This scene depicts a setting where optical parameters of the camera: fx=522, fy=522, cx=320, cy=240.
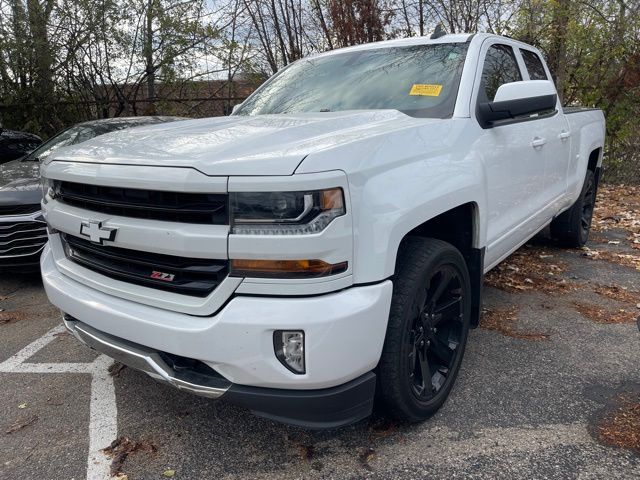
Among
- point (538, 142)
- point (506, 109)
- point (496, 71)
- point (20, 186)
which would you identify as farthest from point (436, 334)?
point (20, 186)

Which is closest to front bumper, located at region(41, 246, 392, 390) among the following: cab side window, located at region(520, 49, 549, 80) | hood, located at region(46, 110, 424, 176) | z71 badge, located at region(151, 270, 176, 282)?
z71 badge, located at region(151, 270, 176, 282)

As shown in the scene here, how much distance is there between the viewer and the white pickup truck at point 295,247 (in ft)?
5.91

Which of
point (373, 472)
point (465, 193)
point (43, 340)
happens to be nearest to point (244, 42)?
point (43, 340)

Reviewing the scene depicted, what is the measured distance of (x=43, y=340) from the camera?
360 cm

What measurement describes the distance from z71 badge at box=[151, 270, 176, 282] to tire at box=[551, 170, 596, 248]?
4.27 meters

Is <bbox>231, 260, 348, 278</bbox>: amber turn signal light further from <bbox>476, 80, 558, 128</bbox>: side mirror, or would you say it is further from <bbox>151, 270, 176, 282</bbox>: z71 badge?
<bbox>476, 80, 558, 128</bbox>: side mirror

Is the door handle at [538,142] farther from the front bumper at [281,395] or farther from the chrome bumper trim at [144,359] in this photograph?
the chrome bumper trim at [144,359]

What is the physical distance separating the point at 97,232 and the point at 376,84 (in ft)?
6.07

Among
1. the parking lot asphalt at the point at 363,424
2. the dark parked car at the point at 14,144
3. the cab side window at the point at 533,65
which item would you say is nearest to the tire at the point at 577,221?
the cab side window at the point at 533,65

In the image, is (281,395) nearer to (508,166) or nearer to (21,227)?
(508,166)

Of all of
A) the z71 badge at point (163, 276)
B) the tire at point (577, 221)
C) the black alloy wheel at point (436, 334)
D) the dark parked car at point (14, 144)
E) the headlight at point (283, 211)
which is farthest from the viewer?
the dark parked car at point (14, 144)

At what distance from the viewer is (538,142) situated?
3.52 metres

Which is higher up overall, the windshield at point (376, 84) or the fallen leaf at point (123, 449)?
the windshield at point (376, 84)

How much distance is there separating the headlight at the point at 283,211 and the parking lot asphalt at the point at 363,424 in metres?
1.05
